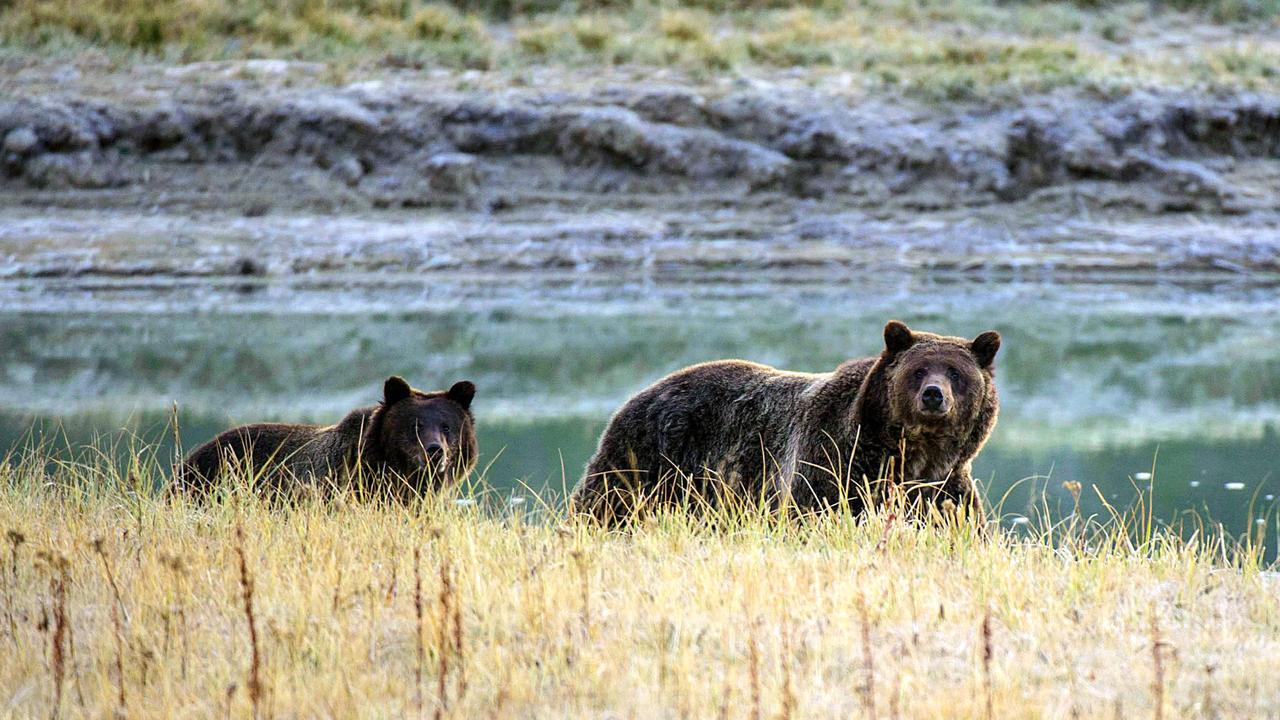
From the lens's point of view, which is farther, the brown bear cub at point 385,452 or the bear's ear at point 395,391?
the bear's ear at point 395,391

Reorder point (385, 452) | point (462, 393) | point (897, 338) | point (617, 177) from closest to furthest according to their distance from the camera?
point (897, 338)
point (385, 452)
point (462, 393)
point (617, 177)

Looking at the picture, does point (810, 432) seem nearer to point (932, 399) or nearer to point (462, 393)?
point (932, 399)

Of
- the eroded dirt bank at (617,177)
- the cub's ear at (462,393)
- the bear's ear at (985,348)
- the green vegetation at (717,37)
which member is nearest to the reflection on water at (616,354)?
the eroded dirt bank at (617,177)

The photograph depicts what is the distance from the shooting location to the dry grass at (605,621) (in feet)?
13.0

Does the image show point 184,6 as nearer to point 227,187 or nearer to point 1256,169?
point 227,187

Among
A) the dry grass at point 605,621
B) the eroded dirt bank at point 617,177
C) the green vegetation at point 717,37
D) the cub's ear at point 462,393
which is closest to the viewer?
the dry grass at point 605,621

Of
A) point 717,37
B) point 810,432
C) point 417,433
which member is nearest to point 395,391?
point 417,433

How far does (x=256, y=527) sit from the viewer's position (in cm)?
580

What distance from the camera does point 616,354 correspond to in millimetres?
14664

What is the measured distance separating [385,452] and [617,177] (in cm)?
1303

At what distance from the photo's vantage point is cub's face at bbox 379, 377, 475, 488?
6961 millimetres

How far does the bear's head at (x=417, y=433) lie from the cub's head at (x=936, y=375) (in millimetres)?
1982

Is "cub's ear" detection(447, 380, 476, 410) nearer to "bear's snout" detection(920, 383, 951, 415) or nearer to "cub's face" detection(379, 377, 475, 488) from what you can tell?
"cub's face" detection(379, 377, 475, 488)

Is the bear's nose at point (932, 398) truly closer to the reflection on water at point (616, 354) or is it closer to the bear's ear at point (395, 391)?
the bear's ear at point (395, 391)
